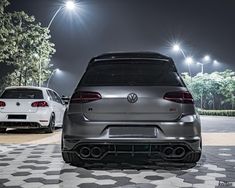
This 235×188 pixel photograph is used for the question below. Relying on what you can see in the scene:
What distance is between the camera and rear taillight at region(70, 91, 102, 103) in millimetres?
6379

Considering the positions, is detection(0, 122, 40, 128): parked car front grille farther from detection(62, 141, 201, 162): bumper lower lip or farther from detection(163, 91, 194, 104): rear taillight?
detection(163, 91, 194, 104): rear taillight

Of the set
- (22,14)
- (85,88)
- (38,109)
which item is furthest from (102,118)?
(22,14)

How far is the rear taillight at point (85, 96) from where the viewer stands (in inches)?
251

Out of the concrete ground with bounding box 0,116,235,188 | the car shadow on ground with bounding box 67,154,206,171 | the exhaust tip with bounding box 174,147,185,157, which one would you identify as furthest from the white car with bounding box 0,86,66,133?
the exhaust tip with bounding box 174,147,185,157

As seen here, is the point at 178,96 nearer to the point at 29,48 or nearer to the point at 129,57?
the point at 129,57

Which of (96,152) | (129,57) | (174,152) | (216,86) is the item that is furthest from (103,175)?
(216,86)

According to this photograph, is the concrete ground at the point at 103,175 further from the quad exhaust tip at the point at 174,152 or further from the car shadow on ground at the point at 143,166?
the quad exhaust tip at the point at 174,152

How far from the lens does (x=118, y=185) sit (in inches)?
224

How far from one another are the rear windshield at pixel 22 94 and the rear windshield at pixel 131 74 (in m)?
7.54

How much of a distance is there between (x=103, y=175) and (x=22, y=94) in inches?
347

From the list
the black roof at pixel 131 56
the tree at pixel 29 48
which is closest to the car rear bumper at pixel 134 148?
the black roof at pixel 131 56

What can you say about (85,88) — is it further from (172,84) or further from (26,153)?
(26,153)

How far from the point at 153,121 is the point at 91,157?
1.07m

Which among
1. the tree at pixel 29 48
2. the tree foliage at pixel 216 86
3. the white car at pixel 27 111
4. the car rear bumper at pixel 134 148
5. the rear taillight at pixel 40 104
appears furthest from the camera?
the tree foliage at pixel 216 86
